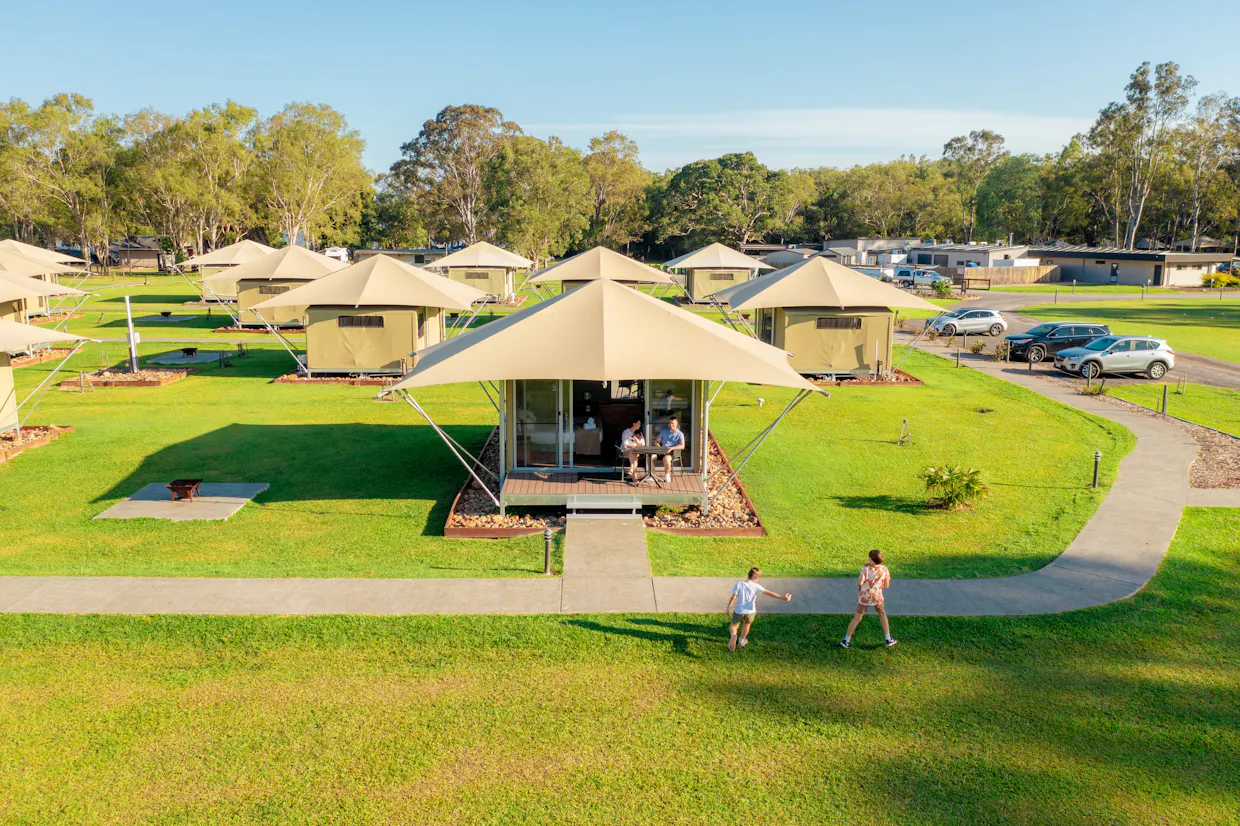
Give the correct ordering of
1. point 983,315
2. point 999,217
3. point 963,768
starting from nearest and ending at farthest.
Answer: point 963,768 < point 983,315 < point 999,217

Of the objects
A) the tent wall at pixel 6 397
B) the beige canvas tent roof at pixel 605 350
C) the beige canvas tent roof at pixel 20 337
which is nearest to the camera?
the beige canvas tent roof at pixel 605 350

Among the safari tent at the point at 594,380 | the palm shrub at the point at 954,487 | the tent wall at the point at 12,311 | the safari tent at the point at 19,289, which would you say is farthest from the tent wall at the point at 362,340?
the palm shrub at the point at 954,487

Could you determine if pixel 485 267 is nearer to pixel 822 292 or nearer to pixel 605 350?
pixel 822 292

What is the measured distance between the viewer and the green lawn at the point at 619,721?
25.7ft

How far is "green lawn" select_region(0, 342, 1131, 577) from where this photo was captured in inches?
551

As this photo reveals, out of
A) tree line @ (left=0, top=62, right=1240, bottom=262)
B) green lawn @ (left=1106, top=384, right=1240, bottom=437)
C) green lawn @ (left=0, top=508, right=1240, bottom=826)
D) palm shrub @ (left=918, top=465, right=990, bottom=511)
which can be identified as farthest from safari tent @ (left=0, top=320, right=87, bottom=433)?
tree line @ (left=0, top=62, right=1240, bottom=262)

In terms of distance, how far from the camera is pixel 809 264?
102ft

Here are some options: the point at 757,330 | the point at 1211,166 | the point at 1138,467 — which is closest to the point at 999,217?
the point at 1211,166

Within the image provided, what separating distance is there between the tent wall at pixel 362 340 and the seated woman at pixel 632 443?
632 inches

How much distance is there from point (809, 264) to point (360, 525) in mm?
20572

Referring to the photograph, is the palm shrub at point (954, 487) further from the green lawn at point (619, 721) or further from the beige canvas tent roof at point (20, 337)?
the beige canvas tent roof at point (20, 337)

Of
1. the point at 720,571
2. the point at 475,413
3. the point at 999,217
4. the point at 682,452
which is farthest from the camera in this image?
the point at 999,217

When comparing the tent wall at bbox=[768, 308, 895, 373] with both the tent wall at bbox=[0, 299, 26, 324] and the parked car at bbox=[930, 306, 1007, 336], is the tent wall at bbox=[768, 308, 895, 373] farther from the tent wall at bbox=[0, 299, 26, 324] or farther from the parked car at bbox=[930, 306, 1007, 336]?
the tent wall at bbox=[0, 299, 26, 324]

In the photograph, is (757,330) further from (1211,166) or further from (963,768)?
(1211,166)
